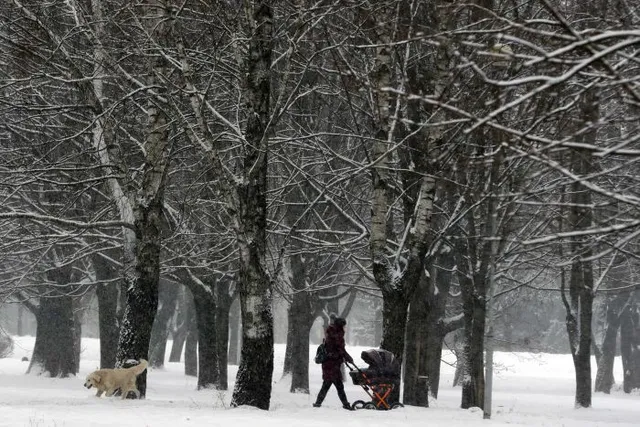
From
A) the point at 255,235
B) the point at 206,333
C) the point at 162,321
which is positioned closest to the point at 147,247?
the point at 255,235

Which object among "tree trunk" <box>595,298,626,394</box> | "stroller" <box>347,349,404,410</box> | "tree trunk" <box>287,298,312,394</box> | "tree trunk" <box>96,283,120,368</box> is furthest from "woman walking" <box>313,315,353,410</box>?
"tree trunk" <box>595,298,626,394</box>

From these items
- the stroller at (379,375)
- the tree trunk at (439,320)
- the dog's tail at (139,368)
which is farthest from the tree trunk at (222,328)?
the stroller at (379,375)

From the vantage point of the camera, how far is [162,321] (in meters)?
41.5

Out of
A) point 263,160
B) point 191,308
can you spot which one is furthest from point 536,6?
point 191,308

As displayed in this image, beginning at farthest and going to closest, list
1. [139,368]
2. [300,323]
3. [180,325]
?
[180,325] < [300,323] < [139,368]

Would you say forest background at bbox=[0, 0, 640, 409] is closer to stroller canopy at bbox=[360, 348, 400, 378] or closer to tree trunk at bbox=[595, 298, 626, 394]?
stroller canopy at bbox=[360, 348, 400, 378]

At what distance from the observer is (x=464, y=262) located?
79.8 feet

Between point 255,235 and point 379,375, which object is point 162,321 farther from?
point 255,235

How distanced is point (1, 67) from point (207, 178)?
5166mm

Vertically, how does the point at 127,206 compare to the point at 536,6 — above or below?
below

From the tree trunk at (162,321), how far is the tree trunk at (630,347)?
68.7 ft

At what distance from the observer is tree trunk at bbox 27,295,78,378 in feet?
98.8

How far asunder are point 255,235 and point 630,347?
34.5m

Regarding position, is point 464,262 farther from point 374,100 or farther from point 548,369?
point 548,369
